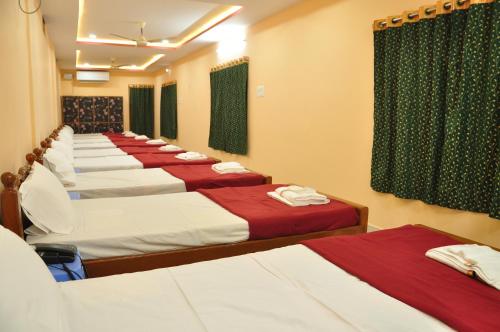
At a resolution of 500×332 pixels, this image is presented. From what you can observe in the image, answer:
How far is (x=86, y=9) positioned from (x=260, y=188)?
3547 mm

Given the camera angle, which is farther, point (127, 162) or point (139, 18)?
point (139, 18)

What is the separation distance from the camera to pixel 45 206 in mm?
2010

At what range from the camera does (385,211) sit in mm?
3402

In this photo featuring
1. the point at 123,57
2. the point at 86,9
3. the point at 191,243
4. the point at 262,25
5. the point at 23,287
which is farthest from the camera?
the point at 123,57

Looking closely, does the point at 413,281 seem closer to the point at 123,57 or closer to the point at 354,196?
the point at 354,196

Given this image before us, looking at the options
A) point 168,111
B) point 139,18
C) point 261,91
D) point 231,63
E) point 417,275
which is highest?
point 139,18

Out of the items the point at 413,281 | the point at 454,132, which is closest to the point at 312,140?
the point at 454,132

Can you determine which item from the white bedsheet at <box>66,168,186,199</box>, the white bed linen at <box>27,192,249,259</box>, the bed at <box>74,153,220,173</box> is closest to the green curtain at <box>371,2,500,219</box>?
the white bed linen at <box>27,192,249,259</box>

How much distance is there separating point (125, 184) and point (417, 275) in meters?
2.54

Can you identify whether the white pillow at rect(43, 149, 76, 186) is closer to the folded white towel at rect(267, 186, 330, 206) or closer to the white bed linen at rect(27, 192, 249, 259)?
the white bed linen at rect(27, 192, 249, 259)

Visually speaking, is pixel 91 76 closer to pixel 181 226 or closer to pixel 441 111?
pixel 181 226

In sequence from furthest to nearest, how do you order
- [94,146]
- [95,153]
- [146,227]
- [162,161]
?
[94,146], [95,153], [162,161], [146,227]

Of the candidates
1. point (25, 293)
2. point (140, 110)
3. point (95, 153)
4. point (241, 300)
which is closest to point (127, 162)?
point (95, 153)

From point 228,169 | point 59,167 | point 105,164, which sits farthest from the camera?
point 105,164
